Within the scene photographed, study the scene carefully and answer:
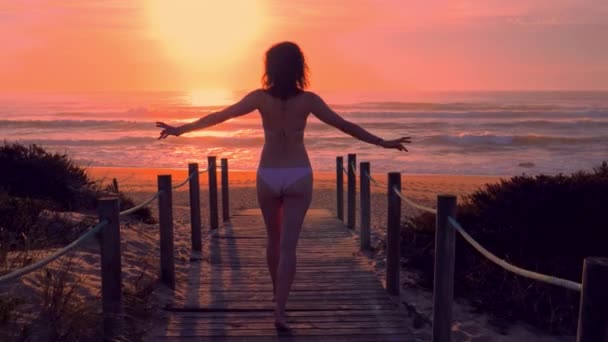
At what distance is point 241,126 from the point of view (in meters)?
42.8

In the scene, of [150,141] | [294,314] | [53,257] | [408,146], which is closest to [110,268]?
[53,257]

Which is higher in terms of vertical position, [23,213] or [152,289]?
[23,213]

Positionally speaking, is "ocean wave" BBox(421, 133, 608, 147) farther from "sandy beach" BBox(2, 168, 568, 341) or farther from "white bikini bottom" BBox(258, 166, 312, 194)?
"white bikini bottom" BBox(258, 166, 312, 194)

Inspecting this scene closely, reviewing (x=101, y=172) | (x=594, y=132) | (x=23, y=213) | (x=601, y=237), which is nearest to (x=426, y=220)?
(x=601, y=237)

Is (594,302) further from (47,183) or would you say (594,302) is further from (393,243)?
(47,183)

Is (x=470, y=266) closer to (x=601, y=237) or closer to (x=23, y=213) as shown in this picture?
(x=601, y=237)

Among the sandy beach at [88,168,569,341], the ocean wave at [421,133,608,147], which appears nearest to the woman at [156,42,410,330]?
the sandy beach at [88,168,569,341]

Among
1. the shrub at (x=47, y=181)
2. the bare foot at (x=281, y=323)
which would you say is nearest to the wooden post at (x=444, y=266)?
the bare foot at (x=281, y=323)

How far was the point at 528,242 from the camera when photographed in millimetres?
6180

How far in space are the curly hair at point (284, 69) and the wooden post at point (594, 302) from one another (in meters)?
2.36

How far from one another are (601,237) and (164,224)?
4.42 meters

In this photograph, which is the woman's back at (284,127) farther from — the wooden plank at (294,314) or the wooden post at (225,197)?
the wooden post at (225,197)

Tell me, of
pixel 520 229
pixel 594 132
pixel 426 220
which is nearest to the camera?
pixel 520 229

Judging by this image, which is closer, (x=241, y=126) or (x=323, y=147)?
(x=323, y=147)
